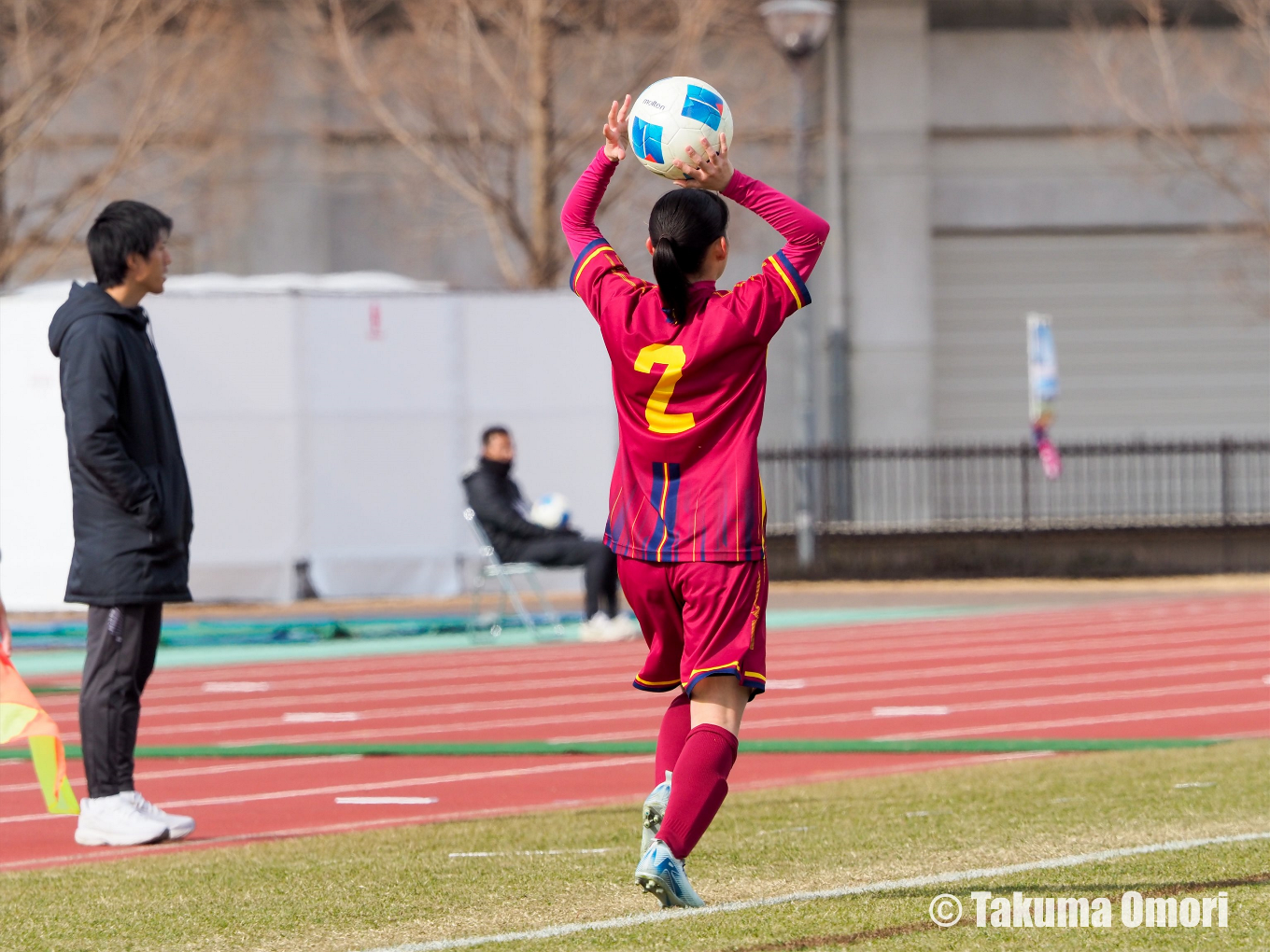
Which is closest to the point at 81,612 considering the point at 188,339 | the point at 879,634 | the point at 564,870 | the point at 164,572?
the point at 188,339

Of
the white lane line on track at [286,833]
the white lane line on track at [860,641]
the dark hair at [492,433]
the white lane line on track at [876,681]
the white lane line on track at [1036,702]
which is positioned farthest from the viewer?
the dark hair at [492,433]

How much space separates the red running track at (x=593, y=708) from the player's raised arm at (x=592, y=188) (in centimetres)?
286

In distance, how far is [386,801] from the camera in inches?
323

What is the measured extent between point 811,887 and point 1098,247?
2412 cm

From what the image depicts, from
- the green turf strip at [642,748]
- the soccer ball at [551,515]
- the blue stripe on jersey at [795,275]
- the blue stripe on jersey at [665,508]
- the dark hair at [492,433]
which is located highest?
the blue stripe on jersey at [795,275]

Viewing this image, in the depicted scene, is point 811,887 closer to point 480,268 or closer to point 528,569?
point 528,569

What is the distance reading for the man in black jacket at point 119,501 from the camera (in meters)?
6.87

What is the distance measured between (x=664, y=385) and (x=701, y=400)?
0.34ft

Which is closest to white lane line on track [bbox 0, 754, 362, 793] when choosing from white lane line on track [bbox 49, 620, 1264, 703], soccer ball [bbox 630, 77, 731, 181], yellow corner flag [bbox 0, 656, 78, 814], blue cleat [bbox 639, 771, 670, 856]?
yellow corner flag [bbox 0, 656, 78, 814]

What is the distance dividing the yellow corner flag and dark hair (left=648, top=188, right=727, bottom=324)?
8.65 ft

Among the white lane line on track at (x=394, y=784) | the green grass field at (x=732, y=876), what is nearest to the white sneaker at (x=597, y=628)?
the white lane line on track at (x=394, y=784)

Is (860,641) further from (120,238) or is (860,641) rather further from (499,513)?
(120,238)

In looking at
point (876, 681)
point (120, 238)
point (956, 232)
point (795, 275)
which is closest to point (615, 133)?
point (795, 275)

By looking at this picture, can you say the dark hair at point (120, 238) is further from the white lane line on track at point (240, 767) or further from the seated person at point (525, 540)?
the seated person at point (525, 540)
